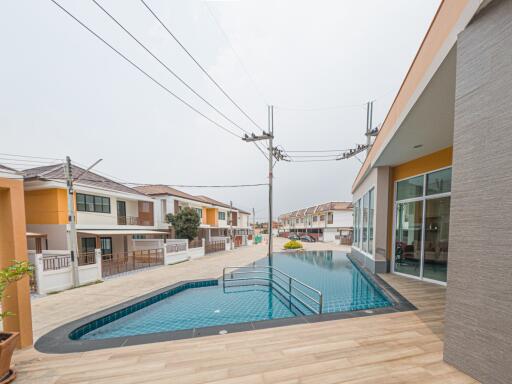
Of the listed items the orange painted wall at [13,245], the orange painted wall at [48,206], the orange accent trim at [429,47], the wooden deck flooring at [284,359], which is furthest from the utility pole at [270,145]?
the orange painted wall at [48,206]

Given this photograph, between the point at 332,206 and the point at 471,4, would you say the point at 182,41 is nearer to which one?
the point at 471,4

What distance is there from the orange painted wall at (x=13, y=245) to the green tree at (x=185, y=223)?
12582 mm

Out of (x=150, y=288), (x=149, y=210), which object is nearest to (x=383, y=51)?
(x=150, y=288)

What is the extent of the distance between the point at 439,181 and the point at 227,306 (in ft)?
23.6

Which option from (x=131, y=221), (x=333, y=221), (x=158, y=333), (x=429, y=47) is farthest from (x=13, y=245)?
(x=333, y=221)

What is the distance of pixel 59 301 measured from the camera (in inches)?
239

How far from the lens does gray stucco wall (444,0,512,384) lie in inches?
75.0

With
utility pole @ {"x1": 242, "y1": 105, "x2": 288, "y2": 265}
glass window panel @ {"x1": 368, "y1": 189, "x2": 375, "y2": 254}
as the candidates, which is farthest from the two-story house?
glass window panel @ {"x1": 368, "y1": 189, "x2": 375, "y2": 254}

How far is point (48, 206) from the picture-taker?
1073 cm

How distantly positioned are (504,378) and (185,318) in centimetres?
570

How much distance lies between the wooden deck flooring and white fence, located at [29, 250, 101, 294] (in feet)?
17.1

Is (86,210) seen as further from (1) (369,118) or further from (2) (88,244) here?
(1) (369,118)

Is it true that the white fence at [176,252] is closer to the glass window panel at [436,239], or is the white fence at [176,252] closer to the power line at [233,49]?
the power line at [233,49]

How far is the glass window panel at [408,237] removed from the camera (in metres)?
6.48
